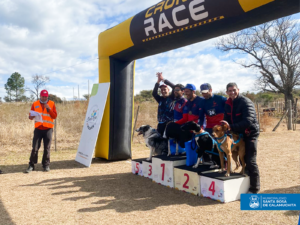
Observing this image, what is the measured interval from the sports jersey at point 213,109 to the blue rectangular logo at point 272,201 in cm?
219

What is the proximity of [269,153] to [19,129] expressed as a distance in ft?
34.0

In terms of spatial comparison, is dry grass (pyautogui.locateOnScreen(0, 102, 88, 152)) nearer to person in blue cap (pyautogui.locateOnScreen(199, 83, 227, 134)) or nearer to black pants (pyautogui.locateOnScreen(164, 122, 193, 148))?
black pants (pyautogui.locateOnScreen(164, 122, 193, 148))

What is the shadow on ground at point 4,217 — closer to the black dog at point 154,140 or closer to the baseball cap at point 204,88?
the black dog at point 154,140

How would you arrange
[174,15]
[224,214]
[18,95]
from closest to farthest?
[224,214] → [174,15] → [18,95]

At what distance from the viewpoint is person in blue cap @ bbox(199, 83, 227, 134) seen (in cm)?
471

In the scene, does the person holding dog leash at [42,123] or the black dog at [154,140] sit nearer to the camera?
the black dog at [154,140]

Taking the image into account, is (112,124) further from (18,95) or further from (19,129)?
(18,95)

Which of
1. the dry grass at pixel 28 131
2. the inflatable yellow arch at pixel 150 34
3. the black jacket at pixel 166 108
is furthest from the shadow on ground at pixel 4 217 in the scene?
the dry grass at pixel 28 131

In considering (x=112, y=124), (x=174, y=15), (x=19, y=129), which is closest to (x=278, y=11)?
(x=174, y=15)

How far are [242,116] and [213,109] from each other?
709mm

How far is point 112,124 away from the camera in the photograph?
7.32 metres

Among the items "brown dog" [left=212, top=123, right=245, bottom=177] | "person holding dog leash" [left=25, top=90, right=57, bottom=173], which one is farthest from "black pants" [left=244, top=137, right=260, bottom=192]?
"person holding dog leash" [left=25, top=90, right=57, bottom=173]

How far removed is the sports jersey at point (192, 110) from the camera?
16.4 feet

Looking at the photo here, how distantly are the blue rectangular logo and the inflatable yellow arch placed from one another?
2791 millimetres
